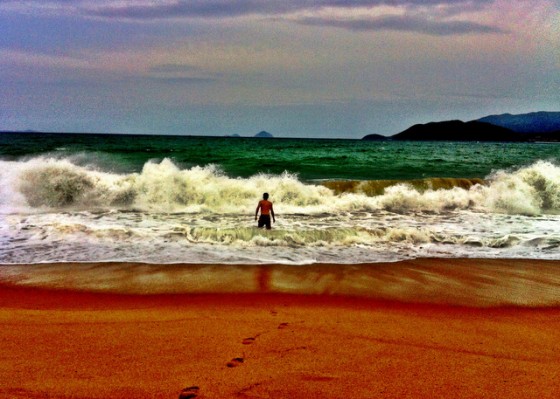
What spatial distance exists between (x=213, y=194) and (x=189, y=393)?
12.6 metres

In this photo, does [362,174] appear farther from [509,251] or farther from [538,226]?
[509,251]

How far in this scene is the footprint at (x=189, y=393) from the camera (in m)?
3.43

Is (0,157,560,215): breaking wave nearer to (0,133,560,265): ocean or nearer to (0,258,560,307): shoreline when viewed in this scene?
(0,133,560,265): ocean

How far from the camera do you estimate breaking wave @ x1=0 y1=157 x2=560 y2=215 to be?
599 inches

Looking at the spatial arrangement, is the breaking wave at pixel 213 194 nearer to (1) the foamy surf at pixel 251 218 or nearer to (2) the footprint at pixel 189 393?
(1) the foamy surf at pixel 251 218

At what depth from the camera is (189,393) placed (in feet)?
11.4

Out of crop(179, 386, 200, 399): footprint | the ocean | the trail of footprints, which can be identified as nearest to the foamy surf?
the ocean

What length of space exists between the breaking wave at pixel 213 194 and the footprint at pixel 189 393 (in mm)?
11124

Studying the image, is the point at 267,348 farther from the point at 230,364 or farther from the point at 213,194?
the point at 213,194

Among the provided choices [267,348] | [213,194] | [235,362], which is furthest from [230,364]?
[213,194]

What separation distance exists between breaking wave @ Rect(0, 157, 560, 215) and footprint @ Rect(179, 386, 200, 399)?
1112 centimetres

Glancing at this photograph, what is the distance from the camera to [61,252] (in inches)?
339

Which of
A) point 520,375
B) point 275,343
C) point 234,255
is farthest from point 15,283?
point 520,375

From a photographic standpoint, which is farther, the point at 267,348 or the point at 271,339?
the point at 271,339
